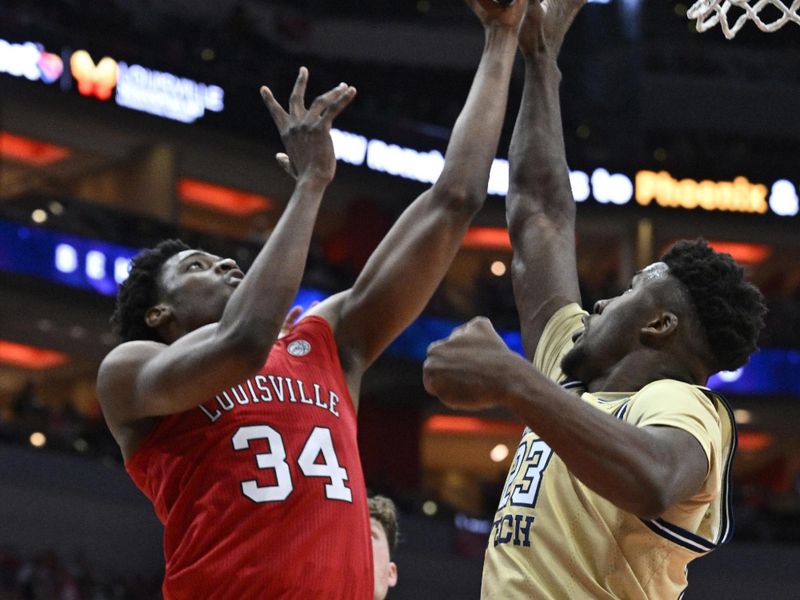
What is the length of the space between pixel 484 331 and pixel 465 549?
60.9 ft

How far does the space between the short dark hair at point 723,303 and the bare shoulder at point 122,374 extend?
1.53 meters

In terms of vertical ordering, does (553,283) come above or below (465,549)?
above

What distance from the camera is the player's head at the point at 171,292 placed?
4.35m

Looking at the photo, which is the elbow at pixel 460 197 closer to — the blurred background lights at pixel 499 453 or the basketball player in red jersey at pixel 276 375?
the basketball player in red jersey at pixel 276 375

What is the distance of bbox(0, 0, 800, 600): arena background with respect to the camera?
2012cm

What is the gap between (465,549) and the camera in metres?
21.3

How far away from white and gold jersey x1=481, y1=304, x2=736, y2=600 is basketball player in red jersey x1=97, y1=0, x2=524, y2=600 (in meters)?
0.51

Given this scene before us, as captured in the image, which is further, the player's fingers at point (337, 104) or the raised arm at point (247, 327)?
the player's fingers at point (337, 104)

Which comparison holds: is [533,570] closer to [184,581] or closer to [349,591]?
[349,591]

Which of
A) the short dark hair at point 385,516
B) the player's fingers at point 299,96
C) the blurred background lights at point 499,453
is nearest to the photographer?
the player's fingers at point 299,96

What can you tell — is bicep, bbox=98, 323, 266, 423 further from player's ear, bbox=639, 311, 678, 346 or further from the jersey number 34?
player's ear, bbox=639, 311, 678, 346

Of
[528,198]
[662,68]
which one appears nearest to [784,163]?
[662,68]

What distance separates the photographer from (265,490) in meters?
3.95

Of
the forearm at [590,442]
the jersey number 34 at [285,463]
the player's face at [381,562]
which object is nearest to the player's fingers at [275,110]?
the jersey number 34 at [285,463]
